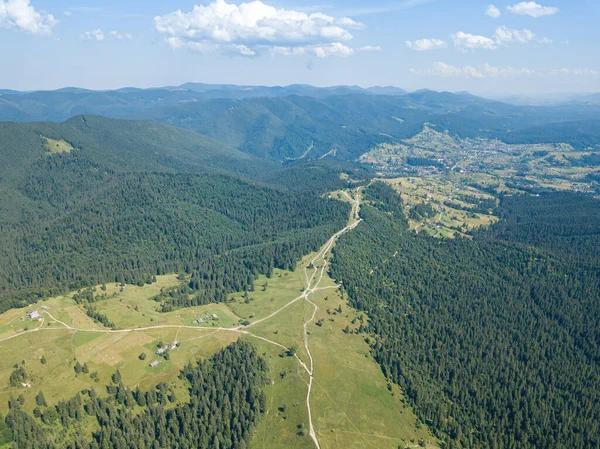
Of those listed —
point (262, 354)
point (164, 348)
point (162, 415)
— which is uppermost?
point (164, 348)

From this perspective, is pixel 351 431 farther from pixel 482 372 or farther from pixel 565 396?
pixel 565 396

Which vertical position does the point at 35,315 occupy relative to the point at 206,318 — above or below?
above

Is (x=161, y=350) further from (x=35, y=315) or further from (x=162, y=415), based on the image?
(x=35, y=315)

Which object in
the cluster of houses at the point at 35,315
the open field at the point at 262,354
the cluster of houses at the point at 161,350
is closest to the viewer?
the open field at the point at 262,354

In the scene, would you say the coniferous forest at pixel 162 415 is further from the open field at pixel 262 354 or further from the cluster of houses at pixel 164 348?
the cluster of houses at pixel 164 348

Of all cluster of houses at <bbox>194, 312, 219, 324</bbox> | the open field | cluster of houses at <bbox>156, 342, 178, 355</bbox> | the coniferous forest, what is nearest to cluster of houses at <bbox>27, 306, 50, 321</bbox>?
the open field

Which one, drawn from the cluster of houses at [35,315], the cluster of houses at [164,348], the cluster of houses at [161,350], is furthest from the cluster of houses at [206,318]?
the cluster of houses at [35,315]

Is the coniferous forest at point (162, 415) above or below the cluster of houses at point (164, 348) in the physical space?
below

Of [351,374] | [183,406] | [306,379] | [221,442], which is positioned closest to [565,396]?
Answer: [351,374]

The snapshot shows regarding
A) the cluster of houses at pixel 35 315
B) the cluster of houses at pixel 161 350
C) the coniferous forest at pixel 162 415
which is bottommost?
the coniferous forest at pixel 162 415

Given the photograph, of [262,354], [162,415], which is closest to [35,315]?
[162,415]

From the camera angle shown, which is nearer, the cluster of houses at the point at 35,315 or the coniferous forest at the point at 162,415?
the coniferous forest at the point at 162,415
